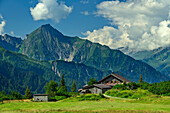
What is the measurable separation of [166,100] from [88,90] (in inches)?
1890

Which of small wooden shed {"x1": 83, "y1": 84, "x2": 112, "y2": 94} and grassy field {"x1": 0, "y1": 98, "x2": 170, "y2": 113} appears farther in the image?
small wooden shed {"x1": 83, "y1": 84, "x2": 112, "y2": 94}

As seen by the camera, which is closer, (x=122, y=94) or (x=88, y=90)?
(x=122, y=94)

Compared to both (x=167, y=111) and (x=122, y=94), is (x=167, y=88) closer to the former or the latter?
(x=122, y=94)

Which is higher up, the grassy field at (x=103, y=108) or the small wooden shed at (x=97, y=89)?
the small wooden shed at (x=97, y=89)

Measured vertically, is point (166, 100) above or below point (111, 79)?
below

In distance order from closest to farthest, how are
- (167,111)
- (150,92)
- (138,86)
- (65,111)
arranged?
(167,111), (65,111), (150,92), (138,86)

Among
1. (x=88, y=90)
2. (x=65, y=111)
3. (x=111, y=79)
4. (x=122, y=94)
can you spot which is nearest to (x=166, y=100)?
(x=122, y=94)

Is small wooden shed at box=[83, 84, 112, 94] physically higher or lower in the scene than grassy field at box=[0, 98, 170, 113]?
higher

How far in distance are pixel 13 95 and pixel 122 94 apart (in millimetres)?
64581

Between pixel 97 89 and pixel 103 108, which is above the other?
pixel 97 89

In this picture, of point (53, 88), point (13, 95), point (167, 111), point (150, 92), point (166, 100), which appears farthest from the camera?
point (53, 88)

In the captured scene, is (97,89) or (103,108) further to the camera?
(97,89)

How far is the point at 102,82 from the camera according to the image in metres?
124

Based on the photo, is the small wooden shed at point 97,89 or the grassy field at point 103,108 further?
the small wooden shed at point 97,89
